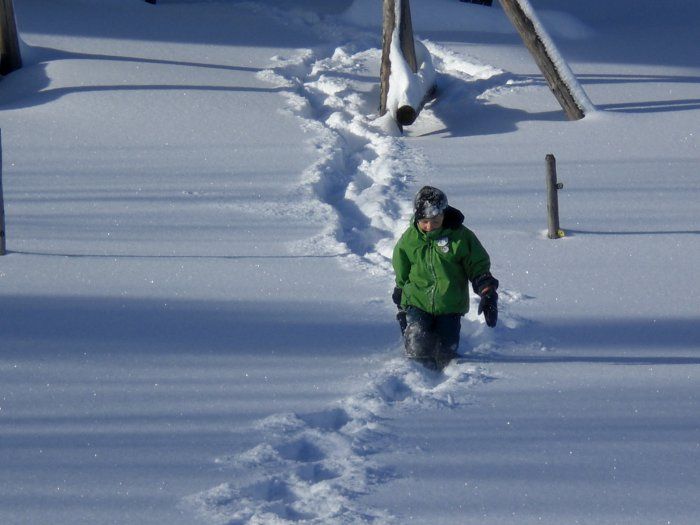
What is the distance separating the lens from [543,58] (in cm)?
1080

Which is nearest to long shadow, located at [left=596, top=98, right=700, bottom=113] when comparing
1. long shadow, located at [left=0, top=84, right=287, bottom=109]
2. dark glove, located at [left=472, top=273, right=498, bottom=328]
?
long shadow, located at [left=0, top=84, right=287, bottom=109]

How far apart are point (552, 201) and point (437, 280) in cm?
246

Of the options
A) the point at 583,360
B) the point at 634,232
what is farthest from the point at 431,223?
the point at 634,232

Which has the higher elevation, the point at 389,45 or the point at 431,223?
the point at 389,45

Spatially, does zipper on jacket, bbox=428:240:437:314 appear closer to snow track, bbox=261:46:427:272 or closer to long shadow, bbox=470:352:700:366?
long shadow, bbox=470:352:700:366

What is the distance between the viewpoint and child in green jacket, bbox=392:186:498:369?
200 inches

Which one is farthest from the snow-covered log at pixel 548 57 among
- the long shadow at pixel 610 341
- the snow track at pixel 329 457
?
the snow track at pixel 329 457

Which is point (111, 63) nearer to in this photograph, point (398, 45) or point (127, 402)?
point (398, 45)

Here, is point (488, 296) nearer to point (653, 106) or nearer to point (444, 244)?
point (444, 244)

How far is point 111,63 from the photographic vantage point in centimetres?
1306

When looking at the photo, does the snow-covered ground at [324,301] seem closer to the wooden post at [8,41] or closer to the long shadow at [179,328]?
the long shadow at [179,328]

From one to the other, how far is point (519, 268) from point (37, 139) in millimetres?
5586

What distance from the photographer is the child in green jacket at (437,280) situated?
200 inches

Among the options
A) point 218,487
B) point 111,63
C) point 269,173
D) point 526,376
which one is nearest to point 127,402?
point 218,487
